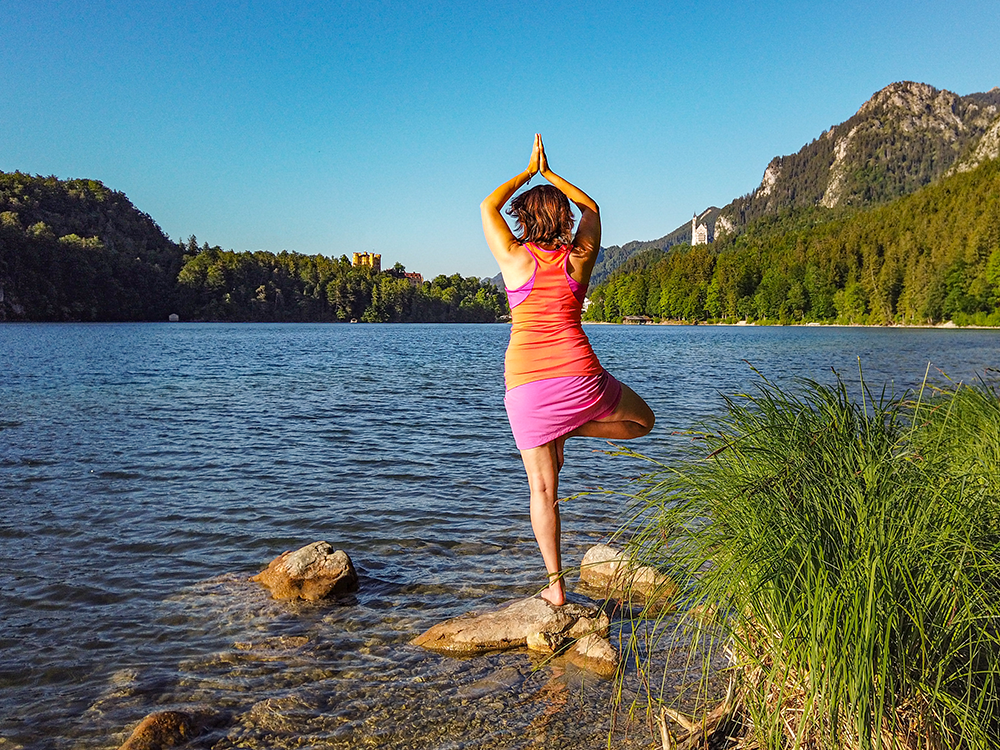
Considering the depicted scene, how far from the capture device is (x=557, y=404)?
441cm

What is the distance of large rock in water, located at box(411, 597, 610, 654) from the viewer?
17.2 feet

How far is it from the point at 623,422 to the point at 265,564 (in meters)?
4.87

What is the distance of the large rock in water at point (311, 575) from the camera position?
6602 mm

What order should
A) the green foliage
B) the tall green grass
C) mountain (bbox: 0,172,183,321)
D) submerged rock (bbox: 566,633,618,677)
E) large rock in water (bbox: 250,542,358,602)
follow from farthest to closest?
1. the green foliage
2. mountain (bbox: 0,172,183,321)
3. large rock in water (bbox: 250,542,358,602)
4. submerged rock (bbox: 566,633,618,677)
5. the tall green grass

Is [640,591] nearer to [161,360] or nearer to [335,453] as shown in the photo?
[335,453]

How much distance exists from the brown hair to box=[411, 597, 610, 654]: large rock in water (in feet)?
9.14

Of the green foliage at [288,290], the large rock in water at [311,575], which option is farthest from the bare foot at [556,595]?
the green foliage at [288,290]

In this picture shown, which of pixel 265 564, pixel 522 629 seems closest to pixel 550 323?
pixel 522 629

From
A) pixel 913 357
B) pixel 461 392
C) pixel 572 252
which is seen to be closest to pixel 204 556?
pixel 572 252

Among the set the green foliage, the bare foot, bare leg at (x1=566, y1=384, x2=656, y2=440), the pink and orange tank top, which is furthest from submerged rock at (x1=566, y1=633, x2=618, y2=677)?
the green foliage

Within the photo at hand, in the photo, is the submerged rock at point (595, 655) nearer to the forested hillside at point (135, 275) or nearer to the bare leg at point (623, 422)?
the bare leg at point (623, 422)

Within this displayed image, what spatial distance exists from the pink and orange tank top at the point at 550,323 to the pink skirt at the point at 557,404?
0.17ft

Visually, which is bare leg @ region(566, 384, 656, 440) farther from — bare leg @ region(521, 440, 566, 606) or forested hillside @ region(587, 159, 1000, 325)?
forested hillside @ region(587, 159, 1000, 325)

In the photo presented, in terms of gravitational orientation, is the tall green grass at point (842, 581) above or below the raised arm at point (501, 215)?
below
